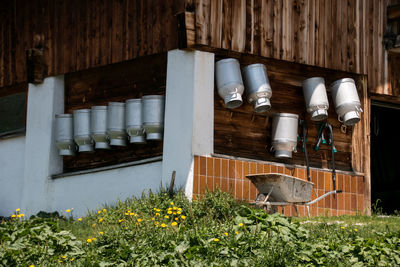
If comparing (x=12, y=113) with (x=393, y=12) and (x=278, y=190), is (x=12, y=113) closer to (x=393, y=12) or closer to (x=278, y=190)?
(x=278, y=190)

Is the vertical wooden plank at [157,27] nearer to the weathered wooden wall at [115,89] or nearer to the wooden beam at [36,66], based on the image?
the weathered wooden wall at [115,89]

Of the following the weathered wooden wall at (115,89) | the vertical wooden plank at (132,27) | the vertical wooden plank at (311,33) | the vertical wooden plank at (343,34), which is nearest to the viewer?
the weathered wooden wall at (115,89)

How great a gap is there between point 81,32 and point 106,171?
2.57 metres

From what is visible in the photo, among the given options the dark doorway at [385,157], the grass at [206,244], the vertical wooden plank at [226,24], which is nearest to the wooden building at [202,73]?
the vertical wooden plank at [226,24]

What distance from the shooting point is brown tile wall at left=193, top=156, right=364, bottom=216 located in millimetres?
12656

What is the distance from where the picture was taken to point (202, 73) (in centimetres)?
1293

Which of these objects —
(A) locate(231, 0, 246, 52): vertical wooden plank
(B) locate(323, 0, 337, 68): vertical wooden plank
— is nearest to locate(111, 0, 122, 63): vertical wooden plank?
(A) locate(231, 0, 246, 52): vertical wooden plank

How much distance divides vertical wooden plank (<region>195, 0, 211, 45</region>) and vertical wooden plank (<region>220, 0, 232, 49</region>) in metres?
0.28

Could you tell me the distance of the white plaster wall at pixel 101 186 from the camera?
1320cm

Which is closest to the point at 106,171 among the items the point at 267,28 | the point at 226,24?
the point at 226,24

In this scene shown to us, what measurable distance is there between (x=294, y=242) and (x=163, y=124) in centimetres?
442

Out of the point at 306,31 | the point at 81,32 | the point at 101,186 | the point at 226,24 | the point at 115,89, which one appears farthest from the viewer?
the point at 81,32

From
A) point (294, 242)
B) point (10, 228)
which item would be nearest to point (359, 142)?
point (294, 242)

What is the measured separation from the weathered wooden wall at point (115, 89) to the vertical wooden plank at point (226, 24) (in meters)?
1.05
